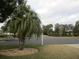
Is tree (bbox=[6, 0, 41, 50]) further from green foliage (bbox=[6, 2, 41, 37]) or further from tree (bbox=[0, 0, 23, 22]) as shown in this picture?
tree (bbox=[0, 0, 23, 22])

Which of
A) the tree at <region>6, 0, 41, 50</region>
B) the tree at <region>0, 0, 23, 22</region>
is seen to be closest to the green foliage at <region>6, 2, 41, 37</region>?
the tree at <region>6, 0, 41, 50</region>

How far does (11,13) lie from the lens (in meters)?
23.2

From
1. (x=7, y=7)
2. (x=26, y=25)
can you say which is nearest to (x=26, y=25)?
(x=26, y=25)

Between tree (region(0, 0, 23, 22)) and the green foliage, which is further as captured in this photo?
tree (region(0, 0, 23, 22))

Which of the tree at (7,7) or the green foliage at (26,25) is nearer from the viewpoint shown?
the green foliage at (26,25)

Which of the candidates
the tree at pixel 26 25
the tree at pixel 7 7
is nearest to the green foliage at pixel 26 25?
the tree at pixel 26 25

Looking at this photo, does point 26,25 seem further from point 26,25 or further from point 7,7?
point 7,7

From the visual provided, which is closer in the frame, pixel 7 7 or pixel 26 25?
pixel 26 25

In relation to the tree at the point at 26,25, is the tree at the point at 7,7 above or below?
above

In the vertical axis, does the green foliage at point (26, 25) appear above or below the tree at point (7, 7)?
below

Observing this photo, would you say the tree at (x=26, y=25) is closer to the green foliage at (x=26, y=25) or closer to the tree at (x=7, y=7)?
the green foliage at (x=26, y=25)

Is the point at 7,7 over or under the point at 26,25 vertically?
over

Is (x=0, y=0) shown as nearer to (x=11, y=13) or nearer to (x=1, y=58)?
(x=11, y=13)

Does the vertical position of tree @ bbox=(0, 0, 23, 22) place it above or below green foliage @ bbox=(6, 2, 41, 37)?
above
